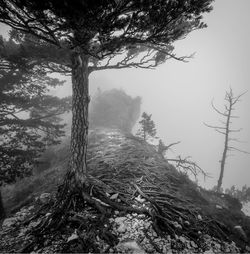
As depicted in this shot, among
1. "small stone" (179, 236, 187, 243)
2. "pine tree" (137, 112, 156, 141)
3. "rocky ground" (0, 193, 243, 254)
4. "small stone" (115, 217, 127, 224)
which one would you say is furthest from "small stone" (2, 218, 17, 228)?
"pine tree" (137, 112, 156, 141)

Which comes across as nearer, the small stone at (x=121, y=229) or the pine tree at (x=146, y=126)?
the small stone at (x=121, y=229)

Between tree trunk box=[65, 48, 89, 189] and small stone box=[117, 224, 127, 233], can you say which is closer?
small stone box=[117, 224, 127, 233]

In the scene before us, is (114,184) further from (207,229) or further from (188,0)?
(188,0)

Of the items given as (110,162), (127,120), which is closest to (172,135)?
(127,120)

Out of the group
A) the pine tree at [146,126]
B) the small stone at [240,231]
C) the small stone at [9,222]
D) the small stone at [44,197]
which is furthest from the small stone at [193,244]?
the pine tree at [146,126]

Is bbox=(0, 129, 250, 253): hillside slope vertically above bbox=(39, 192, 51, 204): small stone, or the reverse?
bbox=(0, 129, 250, 253): hillside slope

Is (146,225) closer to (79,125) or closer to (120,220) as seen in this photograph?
(120,220)

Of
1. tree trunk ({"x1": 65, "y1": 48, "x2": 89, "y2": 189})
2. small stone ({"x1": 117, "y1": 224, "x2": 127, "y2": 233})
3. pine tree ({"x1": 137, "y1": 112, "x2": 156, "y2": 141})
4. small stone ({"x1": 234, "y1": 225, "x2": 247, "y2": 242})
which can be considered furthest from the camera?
pine tree ({"x1": 137, "y1": 112, "x2": 156, "y2": 141})

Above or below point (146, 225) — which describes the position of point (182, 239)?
below

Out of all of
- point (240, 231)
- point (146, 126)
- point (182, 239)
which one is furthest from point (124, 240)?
point (146, 126)

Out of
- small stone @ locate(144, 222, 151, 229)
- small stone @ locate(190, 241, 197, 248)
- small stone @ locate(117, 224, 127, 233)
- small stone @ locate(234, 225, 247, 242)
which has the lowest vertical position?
small stone @ locate(234, 225, 247, 242)

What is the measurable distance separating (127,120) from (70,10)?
902 inches

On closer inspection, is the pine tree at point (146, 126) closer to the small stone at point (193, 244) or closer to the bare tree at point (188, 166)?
the bare tree at point (188, 166)

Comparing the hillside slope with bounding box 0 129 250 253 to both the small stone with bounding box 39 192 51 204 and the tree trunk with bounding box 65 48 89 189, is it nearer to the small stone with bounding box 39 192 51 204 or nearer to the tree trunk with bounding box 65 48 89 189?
the small stone with bounding box 39 192 51 204
